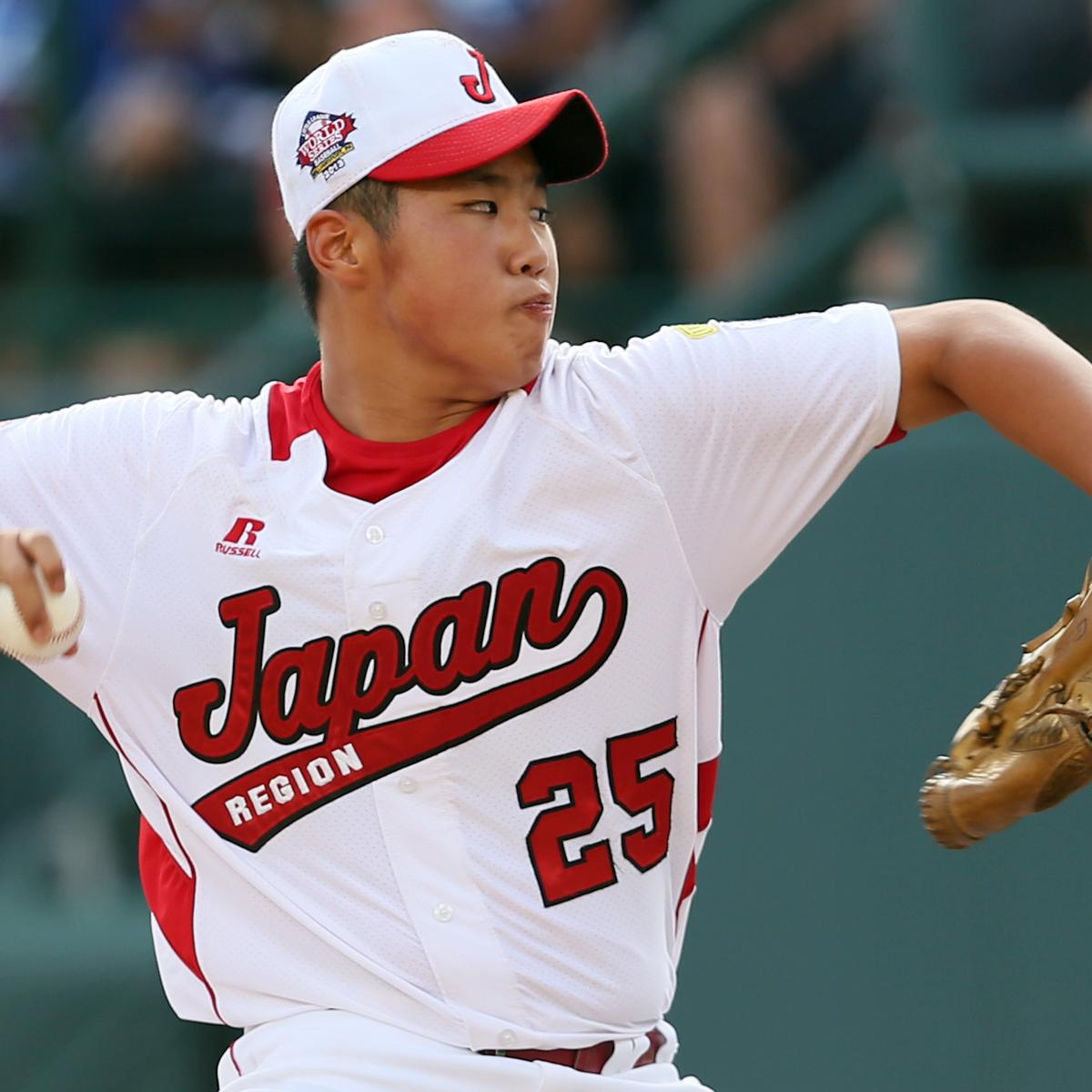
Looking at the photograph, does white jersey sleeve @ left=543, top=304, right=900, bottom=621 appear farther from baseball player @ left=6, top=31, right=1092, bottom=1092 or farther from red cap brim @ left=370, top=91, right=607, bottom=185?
red cap brim @ left=370, top=91, right=607, bottom=185

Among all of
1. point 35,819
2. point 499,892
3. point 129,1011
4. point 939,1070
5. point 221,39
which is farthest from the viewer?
point 221,39

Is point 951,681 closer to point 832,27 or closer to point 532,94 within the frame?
point 832,27

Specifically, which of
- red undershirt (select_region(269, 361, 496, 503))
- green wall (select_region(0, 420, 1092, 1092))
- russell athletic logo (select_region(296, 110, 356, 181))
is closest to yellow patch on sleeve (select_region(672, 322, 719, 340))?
red undershirt (select_region(269, 361, 496, 503))

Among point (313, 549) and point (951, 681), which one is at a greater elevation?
point (313, 549)

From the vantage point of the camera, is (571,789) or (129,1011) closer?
(571,789)

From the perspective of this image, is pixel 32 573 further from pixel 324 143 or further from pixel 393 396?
pixel 324 143

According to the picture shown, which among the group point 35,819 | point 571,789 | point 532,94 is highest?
point 532,94

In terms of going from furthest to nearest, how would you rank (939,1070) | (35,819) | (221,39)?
(221,39) < (35,819) < (939,1070)

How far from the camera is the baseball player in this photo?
8.41ft

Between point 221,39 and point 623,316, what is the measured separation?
1.95m

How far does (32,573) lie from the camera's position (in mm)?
2391

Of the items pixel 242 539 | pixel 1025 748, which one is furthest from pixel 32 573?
pixel 1025 748

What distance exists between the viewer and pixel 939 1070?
430cm

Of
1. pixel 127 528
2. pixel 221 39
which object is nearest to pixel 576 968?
Result: pixel 127 528
